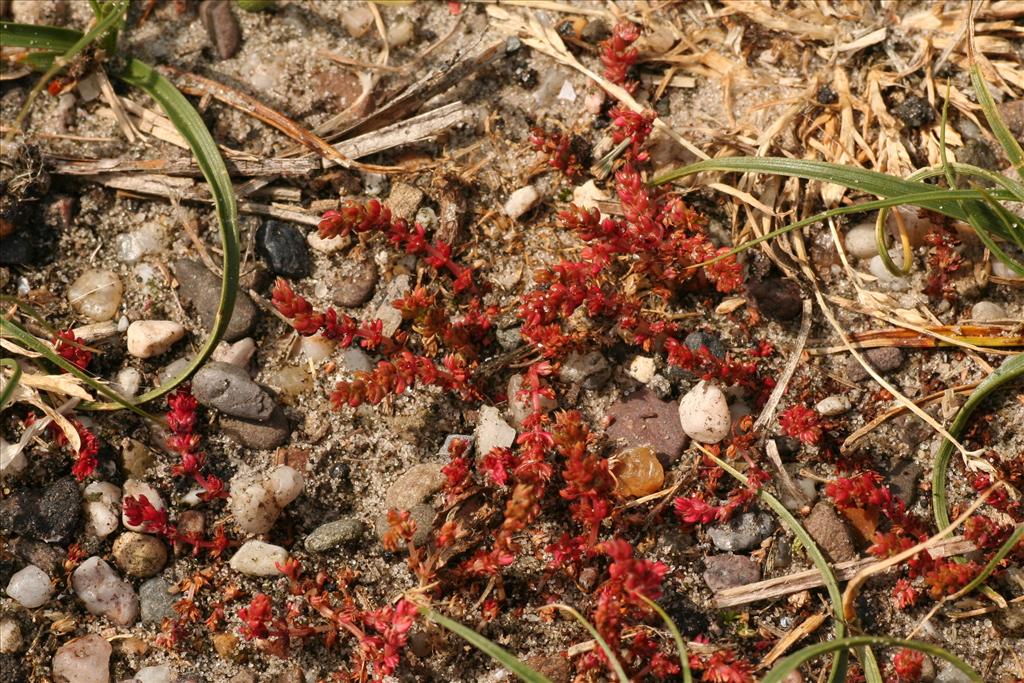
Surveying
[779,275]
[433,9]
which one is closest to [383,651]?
[779,275]

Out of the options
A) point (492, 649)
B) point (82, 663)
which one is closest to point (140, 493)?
point (82, 663)

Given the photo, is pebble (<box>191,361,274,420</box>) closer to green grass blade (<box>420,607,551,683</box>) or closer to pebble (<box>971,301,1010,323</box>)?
green grass blade (<box>420,607,551,683</box>)

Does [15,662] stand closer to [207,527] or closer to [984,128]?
[207,527]

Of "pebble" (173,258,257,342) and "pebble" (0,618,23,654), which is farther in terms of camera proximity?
"pebble" (173,258,257,342)

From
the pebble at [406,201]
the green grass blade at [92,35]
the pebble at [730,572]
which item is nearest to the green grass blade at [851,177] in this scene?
the pebble at [406,201]

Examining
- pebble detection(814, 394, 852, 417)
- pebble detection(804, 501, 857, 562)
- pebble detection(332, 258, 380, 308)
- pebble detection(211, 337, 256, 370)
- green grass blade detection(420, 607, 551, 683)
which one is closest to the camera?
Answer: green grass blade detection(420, 607, 551, 683)

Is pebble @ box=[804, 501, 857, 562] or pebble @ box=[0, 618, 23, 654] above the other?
pebble @ box=[804, 501, 857, 562]

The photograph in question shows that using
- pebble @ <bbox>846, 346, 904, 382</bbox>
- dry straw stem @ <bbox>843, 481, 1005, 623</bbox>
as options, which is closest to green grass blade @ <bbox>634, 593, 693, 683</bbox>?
dry straw stem @ <bbox>843, 481, 1005, 623</bbox>
